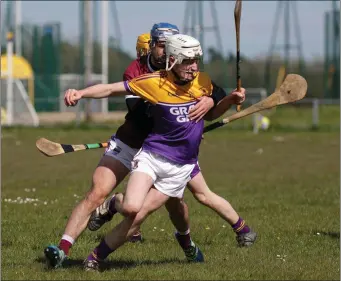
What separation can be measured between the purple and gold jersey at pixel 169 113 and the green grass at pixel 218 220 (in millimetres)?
1029

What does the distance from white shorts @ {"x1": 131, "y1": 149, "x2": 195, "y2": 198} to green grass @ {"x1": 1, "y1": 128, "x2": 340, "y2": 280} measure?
707mm

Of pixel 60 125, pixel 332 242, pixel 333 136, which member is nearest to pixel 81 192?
pixel 332 242

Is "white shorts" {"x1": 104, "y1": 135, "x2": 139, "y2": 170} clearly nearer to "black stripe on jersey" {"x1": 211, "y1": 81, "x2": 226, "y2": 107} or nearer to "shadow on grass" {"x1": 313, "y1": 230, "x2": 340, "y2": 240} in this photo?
"black stripe on jersey" {"x1": 211, "y1": 81, "x2": 226, "y2": 107}

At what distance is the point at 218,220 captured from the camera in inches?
474

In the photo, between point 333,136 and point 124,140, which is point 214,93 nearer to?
point 124,140

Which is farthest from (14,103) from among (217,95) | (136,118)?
(217,95)

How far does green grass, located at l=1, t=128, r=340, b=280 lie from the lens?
821 cm

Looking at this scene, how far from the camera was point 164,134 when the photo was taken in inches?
322

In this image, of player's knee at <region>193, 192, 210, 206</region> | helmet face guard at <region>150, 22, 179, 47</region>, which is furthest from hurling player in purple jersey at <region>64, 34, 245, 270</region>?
player's knee at <region>193, 192, 210, 206</region>

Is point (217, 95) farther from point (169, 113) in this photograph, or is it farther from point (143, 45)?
point (143, 45)

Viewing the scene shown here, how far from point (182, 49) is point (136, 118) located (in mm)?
1132

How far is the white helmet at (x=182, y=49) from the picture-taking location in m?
8.05

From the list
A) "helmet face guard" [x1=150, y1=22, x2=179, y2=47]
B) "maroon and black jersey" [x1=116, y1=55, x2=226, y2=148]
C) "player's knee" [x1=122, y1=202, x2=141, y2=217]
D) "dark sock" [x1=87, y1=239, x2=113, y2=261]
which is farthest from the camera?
"maroon and black jersey" [x1=116, y1=55, x2=226, y2=148]

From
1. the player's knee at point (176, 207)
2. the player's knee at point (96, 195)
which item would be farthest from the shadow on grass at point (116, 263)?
the player's knee at point (96, 195)
